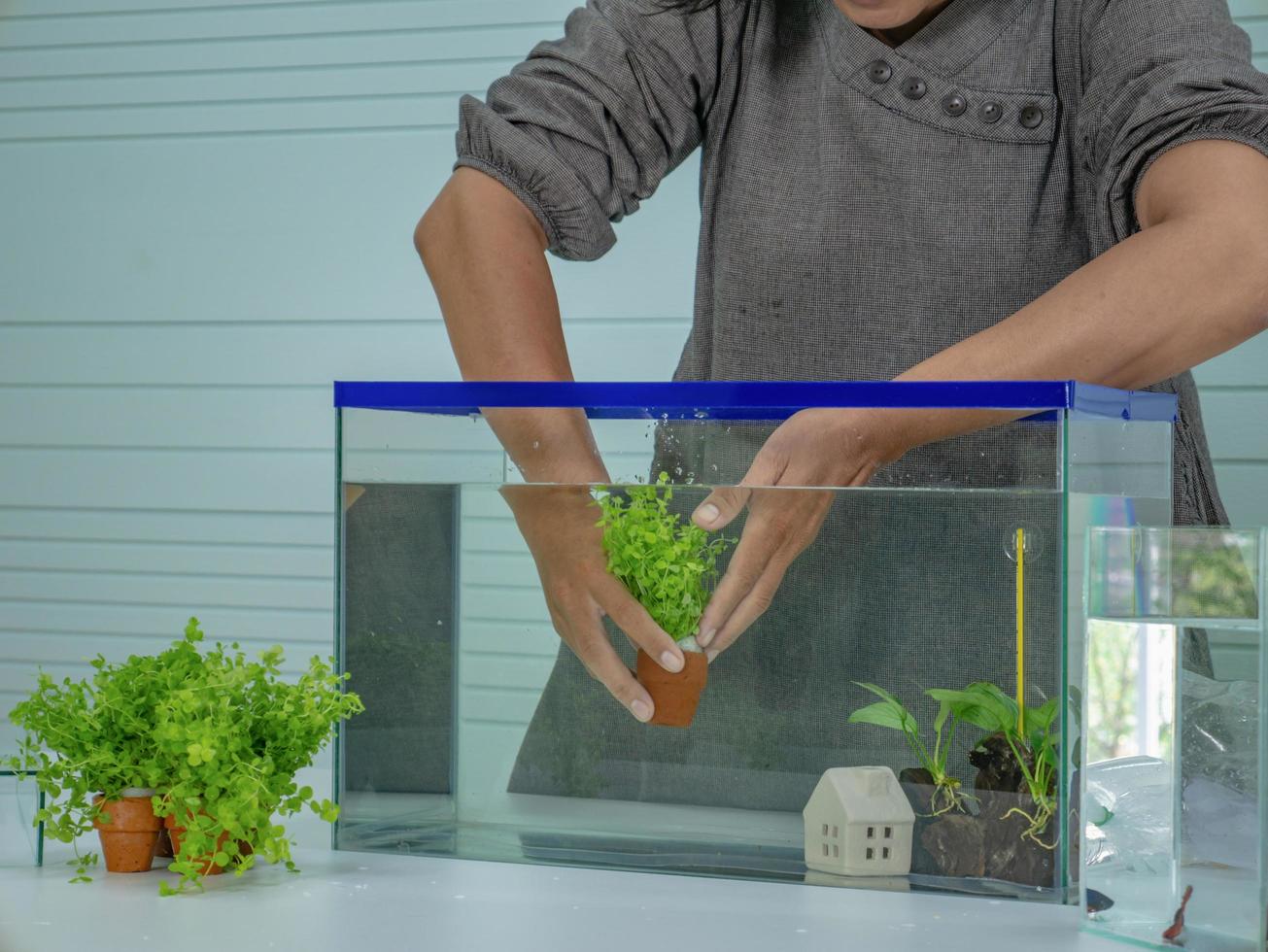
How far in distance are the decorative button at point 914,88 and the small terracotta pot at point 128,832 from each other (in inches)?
34.6

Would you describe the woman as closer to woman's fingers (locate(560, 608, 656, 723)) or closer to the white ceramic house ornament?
woman's fingers (locate(560, 608, 656, 723))

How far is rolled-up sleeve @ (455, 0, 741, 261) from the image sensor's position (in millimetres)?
1296

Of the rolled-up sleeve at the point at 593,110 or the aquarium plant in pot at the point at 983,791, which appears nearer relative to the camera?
the aquarium plant in pot at the point at 983,791

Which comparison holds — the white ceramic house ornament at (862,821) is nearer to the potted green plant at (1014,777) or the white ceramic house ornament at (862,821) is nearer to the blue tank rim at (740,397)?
the potted green plant at (1014,777)

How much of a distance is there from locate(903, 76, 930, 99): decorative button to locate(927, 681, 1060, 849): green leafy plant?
0.64 m

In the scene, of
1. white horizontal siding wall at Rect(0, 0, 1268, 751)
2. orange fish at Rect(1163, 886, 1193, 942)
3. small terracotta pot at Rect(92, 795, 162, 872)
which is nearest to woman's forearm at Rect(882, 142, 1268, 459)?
orange fish at Rect(1163, 886, 1193, 942)

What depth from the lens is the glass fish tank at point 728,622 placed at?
821 millimetres

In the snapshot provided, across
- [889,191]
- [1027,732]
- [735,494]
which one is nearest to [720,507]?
[735,494]

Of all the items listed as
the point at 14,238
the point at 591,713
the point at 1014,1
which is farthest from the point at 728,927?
the point at 14,238

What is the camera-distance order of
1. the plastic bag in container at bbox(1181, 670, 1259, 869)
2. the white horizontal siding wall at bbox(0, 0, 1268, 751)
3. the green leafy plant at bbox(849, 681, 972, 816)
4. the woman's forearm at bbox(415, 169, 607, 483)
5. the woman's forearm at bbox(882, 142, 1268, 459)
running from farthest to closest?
the white horizontal siding wall at bbox(0, 0, 1268, 751)
the woman's forearm at bbox(415, 169, 607, 483)
the woman's forearm at bbox(882, 142, 1268, 459)
the green leafy plant at bbox(849, 681, 972, 816)
the plastic bag in container at bbox(1181, 670, 1259, 869)

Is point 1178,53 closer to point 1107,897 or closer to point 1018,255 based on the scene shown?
point 1018,255

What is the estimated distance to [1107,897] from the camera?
2.52 ft

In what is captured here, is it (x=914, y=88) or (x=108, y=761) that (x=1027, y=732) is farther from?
(x=914, y=88)

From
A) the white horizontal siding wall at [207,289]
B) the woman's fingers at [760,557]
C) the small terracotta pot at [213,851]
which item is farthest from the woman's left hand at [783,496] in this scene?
the white horizontal siding wall at [207,289]
